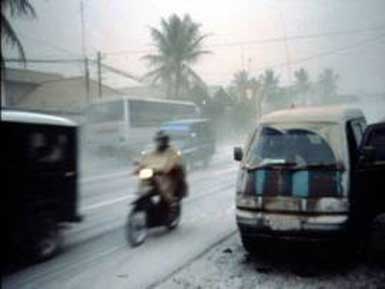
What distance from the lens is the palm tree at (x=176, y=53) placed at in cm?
3625

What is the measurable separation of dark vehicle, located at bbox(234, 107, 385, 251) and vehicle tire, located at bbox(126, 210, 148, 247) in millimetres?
1759

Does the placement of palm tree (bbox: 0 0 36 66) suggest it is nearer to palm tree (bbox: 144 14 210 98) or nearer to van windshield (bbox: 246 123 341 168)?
van windshield (bbox: 246 123 341 168)

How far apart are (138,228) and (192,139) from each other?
1297 cm

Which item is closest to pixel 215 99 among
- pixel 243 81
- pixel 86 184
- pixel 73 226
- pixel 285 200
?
pixel 243 81

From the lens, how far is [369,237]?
705 cm

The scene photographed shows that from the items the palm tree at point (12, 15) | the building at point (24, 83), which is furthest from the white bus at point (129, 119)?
the palm tree at point (12, 15)

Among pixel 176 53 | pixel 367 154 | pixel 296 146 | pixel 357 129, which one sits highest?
pixel 176 53

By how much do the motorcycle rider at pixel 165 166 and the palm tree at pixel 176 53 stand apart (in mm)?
27988

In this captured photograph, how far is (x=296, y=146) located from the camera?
6703 mm

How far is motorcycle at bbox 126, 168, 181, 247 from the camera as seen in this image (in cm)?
757

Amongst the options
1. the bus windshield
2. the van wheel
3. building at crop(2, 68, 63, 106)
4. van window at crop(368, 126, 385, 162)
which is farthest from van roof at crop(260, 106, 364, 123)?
the van wheel

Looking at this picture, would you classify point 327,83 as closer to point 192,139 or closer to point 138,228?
point 192,139

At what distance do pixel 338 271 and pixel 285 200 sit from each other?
0.99m

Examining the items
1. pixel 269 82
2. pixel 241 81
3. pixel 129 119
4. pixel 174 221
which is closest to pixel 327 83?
pixel 269 82
